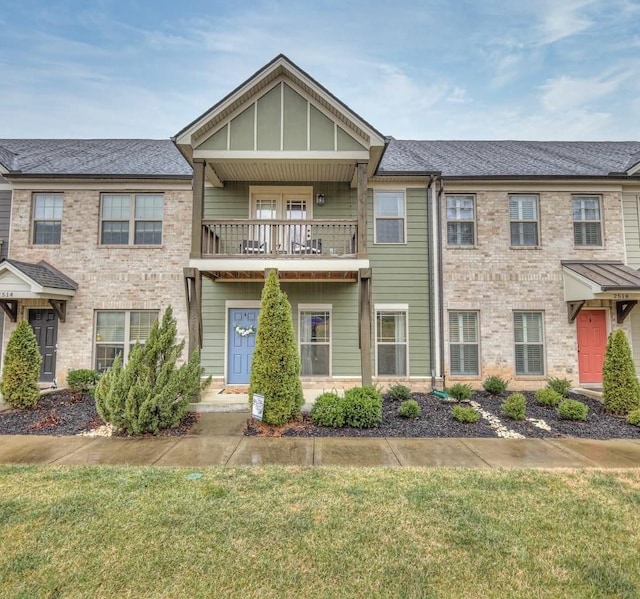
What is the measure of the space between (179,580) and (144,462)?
275 centimetres

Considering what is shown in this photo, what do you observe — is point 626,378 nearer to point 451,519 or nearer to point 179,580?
point 451,519

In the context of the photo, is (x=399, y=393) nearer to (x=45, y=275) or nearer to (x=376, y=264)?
(x=376, y=264)

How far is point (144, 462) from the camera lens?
15.6ft

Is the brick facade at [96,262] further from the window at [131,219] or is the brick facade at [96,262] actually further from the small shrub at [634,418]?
the small shrub at [634,418]

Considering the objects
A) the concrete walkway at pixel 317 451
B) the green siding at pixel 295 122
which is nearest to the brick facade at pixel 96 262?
the green siding at pixel 295 122

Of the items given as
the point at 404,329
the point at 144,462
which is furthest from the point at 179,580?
the point at 404,329

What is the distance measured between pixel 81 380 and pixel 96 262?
3.17 meters

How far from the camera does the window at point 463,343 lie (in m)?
9.40

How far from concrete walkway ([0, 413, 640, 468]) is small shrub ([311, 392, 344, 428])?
1.67 feet

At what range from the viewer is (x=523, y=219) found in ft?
31.6

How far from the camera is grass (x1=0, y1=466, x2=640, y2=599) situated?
7.92 ft

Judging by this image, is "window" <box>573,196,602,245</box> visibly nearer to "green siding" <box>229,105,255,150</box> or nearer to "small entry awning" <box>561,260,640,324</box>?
"small entry awning" <box>561,260,640,324</box>

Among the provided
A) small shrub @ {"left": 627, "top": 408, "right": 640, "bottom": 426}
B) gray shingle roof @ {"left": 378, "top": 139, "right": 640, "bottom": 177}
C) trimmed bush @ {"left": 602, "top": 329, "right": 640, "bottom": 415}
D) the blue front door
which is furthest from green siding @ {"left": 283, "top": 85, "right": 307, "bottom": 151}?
small shrub @ {"left": 627, "top": 408, "right": 640, "bottom": 426}

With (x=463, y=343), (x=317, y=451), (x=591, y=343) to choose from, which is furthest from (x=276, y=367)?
(x=591, y=343)
